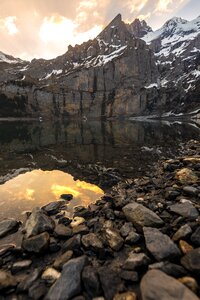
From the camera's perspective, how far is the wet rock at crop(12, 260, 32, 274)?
8.39 m

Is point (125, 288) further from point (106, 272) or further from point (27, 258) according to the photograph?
point (27, 258)

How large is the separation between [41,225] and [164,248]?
214 inches

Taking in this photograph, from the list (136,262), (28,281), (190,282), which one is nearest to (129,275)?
(136,262)

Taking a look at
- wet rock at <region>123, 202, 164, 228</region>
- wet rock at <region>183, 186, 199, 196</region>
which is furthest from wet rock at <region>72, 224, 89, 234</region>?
wet rock at <region>183, 186, 199, 196</region>

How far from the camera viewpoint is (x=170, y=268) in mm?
7262

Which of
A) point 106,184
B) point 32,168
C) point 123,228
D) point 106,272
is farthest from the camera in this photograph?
point 32,168

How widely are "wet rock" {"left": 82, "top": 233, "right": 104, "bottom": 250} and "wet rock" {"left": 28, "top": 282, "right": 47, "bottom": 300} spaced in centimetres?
234

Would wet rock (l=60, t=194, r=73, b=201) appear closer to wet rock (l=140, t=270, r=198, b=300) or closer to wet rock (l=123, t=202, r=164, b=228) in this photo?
wet rock (l=123, t=202, r=164, b=228)

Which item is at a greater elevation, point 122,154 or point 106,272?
point 106,272

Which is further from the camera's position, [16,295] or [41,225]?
[41,225]

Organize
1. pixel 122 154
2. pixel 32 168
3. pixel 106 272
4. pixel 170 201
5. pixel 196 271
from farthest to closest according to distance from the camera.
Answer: pixel 122 154
pixel 32 168
pixel 170 201
pixel 106 272
pixel 196 271

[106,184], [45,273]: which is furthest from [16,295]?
[106,184]

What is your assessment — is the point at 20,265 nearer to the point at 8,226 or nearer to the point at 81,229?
the point at 81,229

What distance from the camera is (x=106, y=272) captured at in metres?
7.77
